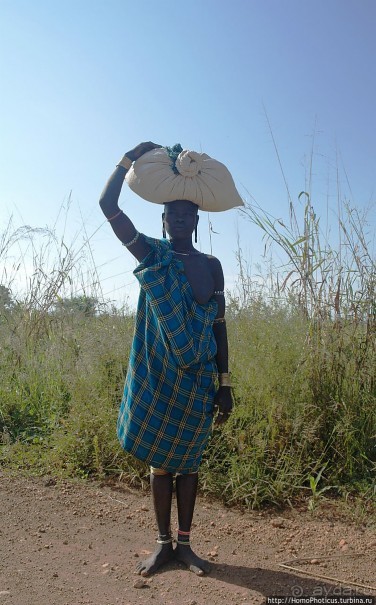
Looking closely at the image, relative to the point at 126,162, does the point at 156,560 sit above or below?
below

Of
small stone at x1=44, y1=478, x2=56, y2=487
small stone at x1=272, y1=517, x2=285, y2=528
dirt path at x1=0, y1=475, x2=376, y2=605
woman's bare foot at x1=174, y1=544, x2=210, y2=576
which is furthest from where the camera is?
small stone at x1=44, y1=478, x2=56, y2=487

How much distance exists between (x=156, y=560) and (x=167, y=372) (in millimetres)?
833

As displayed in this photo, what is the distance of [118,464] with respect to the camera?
3.54 meters

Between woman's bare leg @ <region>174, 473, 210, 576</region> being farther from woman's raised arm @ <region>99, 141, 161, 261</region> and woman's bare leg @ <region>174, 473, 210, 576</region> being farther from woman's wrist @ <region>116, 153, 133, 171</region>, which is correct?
woman's wrist @ <region>116, 153, 133, 171</region>

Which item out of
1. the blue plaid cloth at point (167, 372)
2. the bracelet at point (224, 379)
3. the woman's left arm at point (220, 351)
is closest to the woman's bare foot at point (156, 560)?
the blue plaid cloth at point (167, 372)

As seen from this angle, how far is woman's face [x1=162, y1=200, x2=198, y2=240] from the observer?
248 cm

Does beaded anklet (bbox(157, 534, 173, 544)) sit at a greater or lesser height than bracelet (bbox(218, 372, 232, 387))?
lesser

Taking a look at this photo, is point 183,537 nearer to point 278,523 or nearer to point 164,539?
point 164,539

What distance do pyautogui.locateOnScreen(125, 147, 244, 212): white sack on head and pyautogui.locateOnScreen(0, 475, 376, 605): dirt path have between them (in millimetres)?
1628

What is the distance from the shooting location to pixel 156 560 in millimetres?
2428

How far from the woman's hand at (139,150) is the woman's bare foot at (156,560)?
1.72 m

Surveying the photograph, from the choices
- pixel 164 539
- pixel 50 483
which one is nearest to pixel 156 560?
pixel 164 539

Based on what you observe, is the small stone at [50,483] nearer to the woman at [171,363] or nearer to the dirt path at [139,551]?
the dirt path at [139,551]

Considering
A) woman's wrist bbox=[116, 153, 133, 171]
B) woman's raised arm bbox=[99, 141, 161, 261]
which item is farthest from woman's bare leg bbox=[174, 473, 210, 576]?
woman's wrist bbox=[116, 153, 133, 171]
